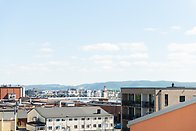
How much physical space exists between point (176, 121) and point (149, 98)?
25290 millimetres

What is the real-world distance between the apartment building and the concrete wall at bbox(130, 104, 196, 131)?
24.2 m

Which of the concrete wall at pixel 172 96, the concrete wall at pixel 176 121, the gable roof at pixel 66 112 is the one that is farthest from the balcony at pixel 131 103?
the concrete wall at pixel 176 121

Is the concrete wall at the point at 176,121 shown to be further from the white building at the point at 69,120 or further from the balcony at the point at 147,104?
the white building at the point at 69,120

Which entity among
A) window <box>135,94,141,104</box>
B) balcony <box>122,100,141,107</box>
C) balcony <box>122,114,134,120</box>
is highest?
window <box>135,94,141,104</box>

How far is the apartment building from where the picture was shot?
99.0ft

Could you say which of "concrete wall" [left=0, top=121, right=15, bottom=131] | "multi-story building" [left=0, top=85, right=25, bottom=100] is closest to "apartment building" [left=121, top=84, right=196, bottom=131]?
"concrete wall" [left=0, top=121, right=15, bottom=131]

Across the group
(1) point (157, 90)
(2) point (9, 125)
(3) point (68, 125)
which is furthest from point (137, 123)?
(2) point (9, 125)

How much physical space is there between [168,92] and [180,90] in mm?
1381

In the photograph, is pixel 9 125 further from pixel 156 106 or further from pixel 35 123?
pixel 156 106

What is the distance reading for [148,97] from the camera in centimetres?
3112

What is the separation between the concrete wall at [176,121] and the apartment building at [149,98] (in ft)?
79.3

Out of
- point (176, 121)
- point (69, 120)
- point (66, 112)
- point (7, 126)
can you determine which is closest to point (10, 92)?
point (7, 126)

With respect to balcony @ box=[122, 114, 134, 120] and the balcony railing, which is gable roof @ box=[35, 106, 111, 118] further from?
the balcony railing

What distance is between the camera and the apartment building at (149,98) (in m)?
30.2
